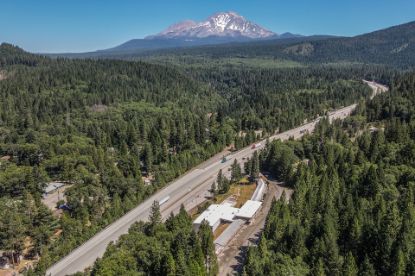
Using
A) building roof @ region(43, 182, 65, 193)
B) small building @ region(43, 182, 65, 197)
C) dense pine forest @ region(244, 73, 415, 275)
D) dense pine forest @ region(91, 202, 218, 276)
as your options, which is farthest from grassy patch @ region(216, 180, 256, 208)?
building roof @ region(43, 182, 65, 193)

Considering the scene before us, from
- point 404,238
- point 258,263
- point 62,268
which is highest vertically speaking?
point 404,238

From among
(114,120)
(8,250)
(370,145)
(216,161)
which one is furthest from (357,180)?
(114,120)

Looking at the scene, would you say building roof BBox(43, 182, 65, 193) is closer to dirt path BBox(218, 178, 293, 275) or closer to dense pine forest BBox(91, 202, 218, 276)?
dense pine forest BBox(91, 202, 218, 276)

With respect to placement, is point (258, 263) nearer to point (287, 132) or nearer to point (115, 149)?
point (115, 149)

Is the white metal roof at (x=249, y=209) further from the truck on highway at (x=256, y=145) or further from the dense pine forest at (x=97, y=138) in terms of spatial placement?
the truck on highway at (x=256, y=145)

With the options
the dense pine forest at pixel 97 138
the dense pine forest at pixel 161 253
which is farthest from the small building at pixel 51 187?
the dense pine forest at pixel 161 253
